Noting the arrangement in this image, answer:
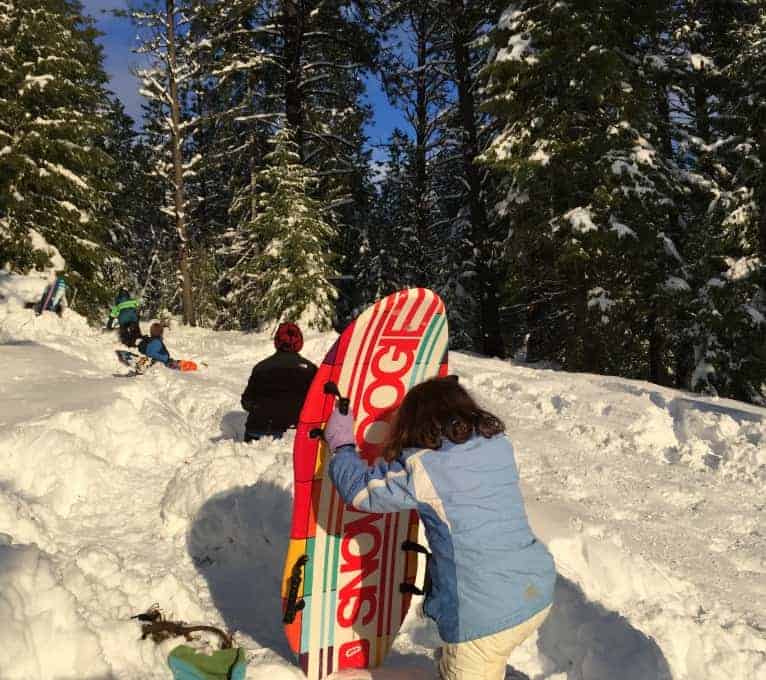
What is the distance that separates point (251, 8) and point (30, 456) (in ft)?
55.2

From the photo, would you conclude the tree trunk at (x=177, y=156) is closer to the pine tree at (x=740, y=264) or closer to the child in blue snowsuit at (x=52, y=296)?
the child in blue snowsuit at (x=52, y=296)

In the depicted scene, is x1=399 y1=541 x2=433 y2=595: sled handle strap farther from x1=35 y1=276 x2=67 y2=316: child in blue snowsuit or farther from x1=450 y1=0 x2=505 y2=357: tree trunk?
x1=35 y1=276 x2=67 y2=316: child in blue snowsuit

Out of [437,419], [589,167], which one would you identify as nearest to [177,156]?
[589,167]

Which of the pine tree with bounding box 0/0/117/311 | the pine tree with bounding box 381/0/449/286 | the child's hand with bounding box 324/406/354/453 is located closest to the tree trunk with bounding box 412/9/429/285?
the pine tree with bounding box 381/0/449/286

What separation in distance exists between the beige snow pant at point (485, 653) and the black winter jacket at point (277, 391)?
4024 mm

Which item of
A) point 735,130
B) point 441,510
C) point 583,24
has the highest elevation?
A: point 583,24

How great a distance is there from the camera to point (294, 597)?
3232 millimetres

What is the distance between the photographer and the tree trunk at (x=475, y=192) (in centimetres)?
1680

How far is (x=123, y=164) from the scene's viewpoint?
30.1 metres

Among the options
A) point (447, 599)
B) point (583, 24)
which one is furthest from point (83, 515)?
point (583, 24)

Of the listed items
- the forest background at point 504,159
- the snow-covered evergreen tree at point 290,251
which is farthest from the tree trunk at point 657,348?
the snow-covered evergreen tree at point 290,251

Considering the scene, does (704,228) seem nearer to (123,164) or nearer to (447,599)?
(447,599)

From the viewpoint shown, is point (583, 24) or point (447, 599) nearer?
point (447, 599)

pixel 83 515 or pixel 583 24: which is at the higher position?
pixel 583 24
